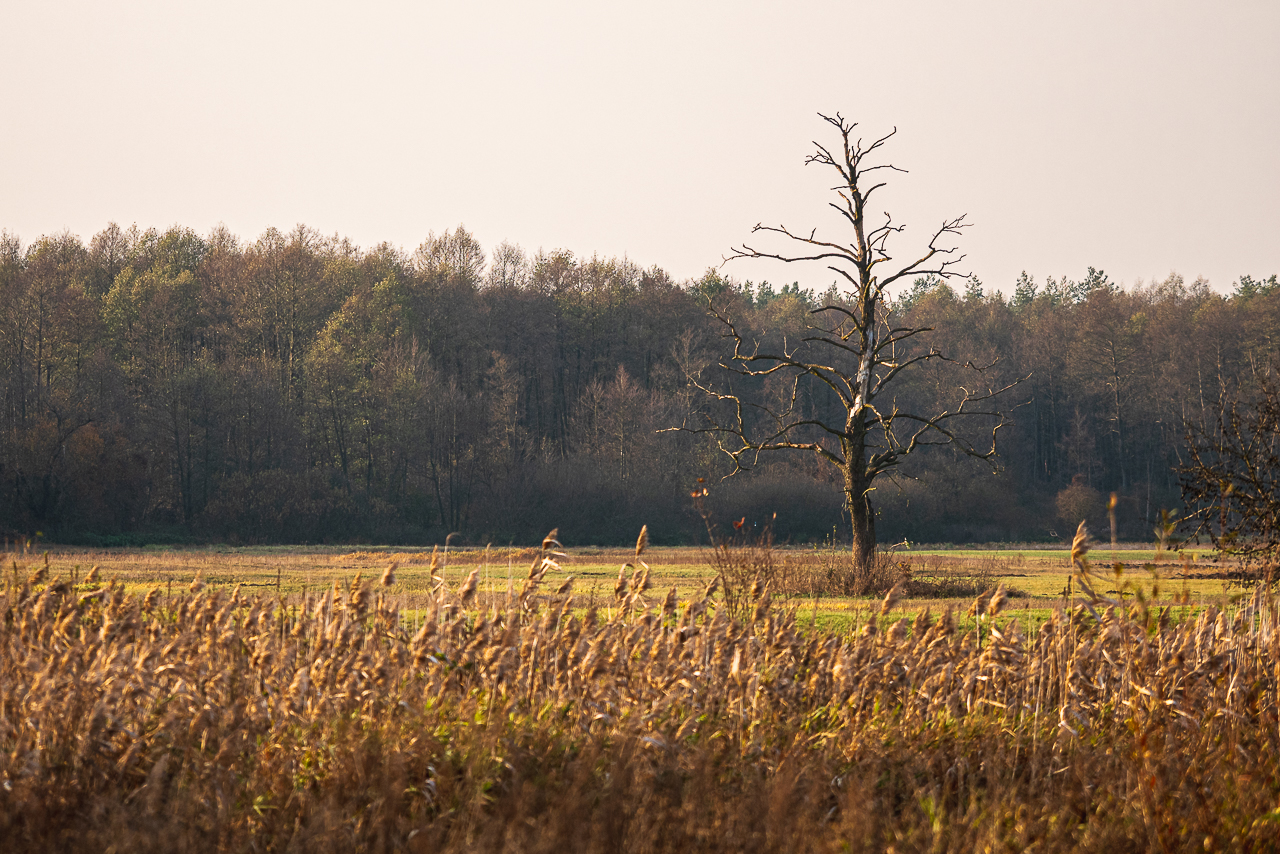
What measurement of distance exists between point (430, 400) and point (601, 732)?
54716 mm

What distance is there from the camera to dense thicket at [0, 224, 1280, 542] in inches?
2165

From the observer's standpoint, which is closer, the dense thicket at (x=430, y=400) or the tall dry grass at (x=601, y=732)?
the tall dry grass at (x=601, y=732)

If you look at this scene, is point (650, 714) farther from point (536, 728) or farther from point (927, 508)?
point (927, 508)

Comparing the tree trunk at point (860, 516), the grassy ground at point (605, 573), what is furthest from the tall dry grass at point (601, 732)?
the tree trunk at point (860, 516)

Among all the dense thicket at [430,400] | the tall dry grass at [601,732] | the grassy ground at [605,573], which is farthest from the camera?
the dense thicket at [430,400]

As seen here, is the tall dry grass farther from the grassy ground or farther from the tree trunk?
the tree trunk

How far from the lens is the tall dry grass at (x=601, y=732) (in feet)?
19.1

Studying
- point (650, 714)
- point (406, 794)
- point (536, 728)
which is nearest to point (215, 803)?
point (406, 794)

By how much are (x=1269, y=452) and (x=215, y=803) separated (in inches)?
668

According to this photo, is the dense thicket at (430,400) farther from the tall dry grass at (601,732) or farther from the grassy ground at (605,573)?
the tall dry grass at (601,732)

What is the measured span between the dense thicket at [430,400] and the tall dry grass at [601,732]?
41.0 metres

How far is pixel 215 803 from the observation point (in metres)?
5.95

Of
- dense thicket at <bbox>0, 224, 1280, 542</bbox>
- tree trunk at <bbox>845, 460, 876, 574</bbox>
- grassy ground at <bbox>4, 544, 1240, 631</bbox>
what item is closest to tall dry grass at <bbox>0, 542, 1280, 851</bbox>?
grassy ground at <bbox>4, 544, 1240, 631</bbox>

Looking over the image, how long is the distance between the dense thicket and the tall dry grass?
4095 centimetres
